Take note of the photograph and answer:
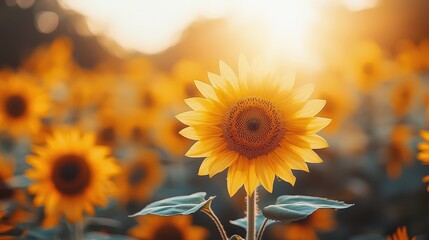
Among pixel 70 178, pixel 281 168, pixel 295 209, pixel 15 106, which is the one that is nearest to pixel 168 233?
pixel 70 178

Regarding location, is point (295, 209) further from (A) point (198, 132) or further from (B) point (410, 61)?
(B) point (410, 61)

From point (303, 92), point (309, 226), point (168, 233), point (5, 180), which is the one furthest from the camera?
point (309, 226)

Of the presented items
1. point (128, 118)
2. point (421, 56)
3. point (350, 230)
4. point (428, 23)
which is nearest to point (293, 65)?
point (421, 56)

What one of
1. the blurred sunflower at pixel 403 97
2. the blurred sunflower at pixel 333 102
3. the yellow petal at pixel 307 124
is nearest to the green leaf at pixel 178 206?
the yellow petal at pixel 307 124

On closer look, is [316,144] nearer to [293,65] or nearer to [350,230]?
[350,230]

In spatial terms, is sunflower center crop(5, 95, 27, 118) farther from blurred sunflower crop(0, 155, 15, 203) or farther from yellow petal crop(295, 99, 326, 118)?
yellow petal crop(295, 99, 326, 118)

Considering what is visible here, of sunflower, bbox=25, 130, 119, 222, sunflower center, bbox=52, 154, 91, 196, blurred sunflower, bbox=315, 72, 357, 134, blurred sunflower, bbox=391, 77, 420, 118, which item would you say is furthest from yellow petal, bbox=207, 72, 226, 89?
blurred sunflower, bbox=391, 77, 420, 118

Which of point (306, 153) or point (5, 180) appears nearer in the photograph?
point (306, 153)
